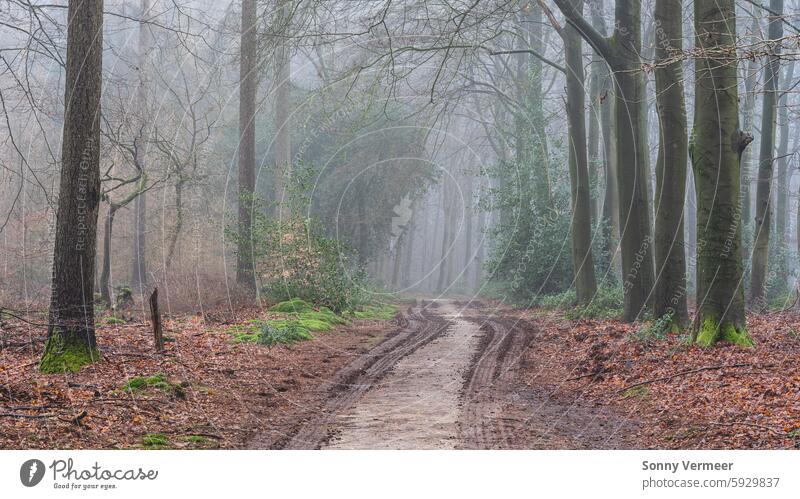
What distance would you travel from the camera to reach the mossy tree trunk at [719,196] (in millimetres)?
11875

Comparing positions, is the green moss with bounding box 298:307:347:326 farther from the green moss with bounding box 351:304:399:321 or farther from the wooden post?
the wooden post

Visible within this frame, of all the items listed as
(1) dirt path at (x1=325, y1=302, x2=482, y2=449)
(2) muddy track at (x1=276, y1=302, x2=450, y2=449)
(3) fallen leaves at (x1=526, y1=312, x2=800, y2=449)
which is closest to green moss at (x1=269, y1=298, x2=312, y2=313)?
(2) muddy track at (x1=276, y1=302, x2=450, y2=449)

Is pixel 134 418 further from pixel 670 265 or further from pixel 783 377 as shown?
pixel 670 265

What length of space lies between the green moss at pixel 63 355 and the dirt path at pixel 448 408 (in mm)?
3261

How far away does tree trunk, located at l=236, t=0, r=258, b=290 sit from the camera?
21.1m

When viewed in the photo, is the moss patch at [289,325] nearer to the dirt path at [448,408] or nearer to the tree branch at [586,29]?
the dirt path at [448,408]

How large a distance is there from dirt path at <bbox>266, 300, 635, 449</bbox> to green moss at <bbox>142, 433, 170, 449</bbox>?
861mm

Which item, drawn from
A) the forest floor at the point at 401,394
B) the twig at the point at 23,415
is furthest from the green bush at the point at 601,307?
the twig at the point at 23,415

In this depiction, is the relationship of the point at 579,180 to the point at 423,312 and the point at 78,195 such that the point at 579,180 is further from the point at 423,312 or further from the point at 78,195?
the point at 78,195

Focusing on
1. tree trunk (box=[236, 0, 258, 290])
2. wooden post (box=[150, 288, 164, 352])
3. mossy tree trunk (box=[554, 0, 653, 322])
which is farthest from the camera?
tree trunk (box=[236, 0, 258, 290])

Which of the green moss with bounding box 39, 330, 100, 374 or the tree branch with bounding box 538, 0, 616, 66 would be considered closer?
the green moss with bounding box 39, 330, 100, 374

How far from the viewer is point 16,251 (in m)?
25.5

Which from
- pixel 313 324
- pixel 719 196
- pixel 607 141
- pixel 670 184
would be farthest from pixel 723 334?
pixel 607 141

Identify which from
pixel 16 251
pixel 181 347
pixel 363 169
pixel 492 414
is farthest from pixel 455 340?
pixel 363 169
